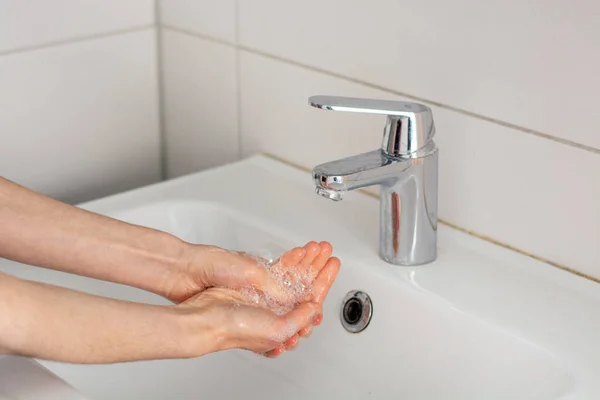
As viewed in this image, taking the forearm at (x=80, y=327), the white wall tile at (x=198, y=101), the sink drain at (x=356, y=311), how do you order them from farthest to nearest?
the white wall tile at (x=198, y=101) → the sink drain at (x=356, y=311) → the forearm at (x=80, y=327)

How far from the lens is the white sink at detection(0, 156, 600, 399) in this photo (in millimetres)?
737

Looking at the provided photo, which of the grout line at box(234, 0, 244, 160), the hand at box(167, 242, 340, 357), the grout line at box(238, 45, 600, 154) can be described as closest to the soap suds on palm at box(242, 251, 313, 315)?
the hand at box(167, 242, 340, 357)

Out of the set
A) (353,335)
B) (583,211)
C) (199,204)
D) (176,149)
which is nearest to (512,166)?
(583,211)

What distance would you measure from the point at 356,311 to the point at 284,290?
10 cm

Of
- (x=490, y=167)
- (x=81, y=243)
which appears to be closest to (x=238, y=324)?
(x=81, y=243)

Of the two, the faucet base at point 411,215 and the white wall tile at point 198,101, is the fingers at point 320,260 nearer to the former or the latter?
the faucet base at point 411,215

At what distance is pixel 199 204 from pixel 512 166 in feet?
1.13

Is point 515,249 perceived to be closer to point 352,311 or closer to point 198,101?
point 352,311

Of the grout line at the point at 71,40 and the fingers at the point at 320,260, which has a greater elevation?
the grout line at the point at 71,40

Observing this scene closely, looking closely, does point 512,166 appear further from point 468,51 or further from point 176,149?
point 176,149

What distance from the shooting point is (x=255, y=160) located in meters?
1.07

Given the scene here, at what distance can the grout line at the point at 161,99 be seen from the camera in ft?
3.74

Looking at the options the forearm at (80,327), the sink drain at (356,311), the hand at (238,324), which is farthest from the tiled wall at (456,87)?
the forearm at (80,327)

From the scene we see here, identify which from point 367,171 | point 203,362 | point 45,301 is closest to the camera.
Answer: point 45,301
